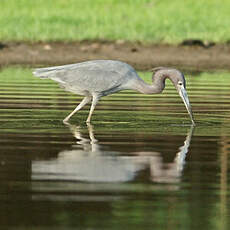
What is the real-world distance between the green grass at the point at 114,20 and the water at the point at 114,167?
34.0 feet

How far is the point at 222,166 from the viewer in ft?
29.7

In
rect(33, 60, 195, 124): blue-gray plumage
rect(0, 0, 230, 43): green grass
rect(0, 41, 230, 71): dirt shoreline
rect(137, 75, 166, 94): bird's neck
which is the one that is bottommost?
rect(0, 41, 230, 71): dirt shoreline

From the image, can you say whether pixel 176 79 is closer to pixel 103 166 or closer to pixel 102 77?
pixel 102 77

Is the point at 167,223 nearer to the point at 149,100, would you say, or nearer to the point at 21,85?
the point at 149,100

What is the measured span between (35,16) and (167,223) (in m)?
20.8

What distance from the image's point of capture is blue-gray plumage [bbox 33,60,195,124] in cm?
1249

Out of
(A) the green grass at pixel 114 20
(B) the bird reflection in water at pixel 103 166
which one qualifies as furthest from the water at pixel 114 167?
(A) the green grass at pixel 114 20

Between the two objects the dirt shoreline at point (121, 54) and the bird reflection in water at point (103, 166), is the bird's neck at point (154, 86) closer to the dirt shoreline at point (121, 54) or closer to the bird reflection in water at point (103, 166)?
the bird reflection in water at point (103, 166)

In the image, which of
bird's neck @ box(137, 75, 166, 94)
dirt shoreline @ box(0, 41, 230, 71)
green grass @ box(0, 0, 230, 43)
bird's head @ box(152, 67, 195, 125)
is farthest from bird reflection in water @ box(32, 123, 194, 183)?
green grass @ box(0, 0, 230, 43)

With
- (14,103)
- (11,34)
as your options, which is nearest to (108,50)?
(11,34)

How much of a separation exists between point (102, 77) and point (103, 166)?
12.6 feet

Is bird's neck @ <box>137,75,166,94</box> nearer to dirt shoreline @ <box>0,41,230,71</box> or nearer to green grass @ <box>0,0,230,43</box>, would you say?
dirt shoreline @ <box>0,41,230,71</box>

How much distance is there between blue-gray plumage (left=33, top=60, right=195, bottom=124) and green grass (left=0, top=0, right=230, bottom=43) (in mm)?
12588

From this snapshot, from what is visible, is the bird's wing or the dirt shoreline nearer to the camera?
the bird's wing
